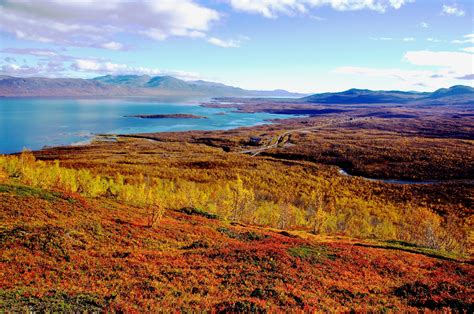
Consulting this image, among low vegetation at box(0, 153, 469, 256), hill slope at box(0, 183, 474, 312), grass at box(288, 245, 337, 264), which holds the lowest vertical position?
low vegetation at box(0, 153, 469, 256)

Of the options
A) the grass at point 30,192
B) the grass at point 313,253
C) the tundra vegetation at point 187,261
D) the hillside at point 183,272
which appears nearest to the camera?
the hillside at point 183,272

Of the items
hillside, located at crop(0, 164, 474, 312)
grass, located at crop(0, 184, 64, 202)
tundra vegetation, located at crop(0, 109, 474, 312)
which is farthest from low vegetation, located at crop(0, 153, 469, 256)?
hillside, located at crop(0, 164, 474, 312)

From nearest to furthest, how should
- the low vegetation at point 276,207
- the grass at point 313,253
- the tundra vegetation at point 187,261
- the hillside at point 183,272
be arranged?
the hillside at point 183,272 → the tundra vegetation at point 187,261 → the grass at point 313,253 → the low vegetation at point 276,207

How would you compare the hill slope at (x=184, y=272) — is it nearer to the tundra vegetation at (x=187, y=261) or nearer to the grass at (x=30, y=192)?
the tundra vegetation at (x=187, y=261)

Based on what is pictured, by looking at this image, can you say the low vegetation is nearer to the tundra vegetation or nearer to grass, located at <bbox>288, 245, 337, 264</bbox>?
the tundra vegetation

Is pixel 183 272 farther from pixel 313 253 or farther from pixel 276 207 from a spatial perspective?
pixel 276 207

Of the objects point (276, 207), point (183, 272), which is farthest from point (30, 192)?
point (276, 207)

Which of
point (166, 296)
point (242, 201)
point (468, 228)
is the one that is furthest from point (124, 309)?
point (468, 228)

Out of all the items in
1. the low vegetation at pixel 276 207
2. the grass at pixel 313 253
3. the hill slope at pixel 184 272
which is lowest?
the low vegetation at pixel 276 207

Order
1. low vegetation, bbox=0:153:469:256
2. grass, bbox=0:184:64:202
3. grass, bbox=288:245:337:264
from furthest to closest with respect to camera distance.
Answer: low vegetation, bbox=0:153:469:256, grass, bbox=0:184:64:202, grass, bbox=288:245:337:264

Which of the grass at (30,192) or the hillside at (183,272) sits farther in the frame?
the grass at (30,192)

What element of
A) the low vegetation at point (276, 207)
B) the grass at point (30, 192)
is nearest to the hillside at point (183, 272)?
the grass at point (30, 192)

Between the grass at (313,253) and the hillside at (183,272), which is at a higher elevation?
the hillside at (183,272)

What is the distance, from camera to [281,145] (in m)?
180
